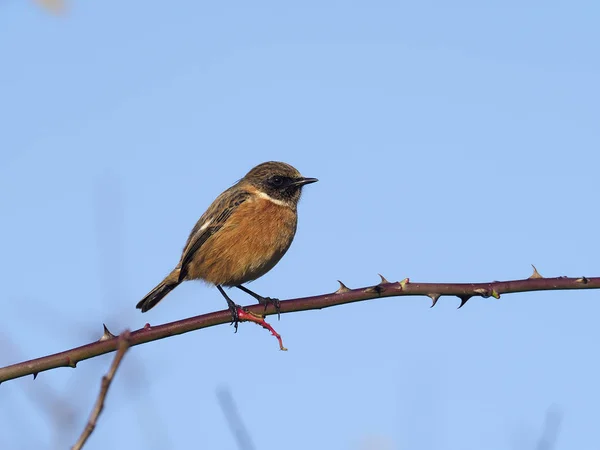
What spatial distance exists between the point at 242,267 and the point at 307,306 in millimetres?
3677

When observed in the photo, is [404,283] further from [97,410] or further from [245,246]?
[245,246]

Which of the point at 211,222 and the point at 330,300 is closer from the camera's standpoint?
the point at 330,300

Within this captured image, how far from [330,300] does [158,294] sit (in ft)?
15.3

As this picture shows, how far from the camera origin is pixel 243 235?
28.6 ft

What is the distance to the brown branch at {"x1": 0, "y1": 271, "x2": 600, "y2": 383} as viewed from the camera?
4.24 metres

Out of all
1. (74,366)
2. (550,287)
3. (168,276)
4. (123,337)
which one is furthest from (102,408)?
(168,276)

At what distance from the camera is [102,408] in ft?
8.46

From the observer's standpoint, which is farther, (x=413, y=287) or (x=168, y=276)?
(x=168, y=276)

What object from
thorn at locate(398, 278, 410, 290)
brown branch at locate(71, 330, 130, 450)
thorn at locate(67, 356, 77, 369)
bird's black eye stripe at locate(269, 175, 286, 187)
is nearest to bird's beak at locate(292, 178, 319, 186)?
bird's black eye stripe at locate(269, 175, 286, 187)

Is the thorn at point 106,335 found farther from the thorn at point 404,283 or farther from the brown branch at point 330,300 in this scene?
the thorn at point 404,283

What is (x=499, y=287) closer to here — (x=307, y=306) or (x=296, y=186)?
(x=307, y=306)

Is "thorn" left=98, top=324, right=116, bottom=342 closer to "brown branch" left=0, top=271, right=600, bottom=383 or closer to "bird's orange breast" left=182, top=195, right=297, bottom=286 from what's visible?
"brown branch" left=0, top=271, right=600, bottom=383

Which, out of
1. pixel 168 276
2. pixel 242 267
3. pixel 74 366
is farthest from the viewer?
pixel 168 276

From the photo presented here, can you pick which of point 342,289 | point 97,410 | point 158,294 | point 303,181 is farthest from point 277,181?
point 97,410
